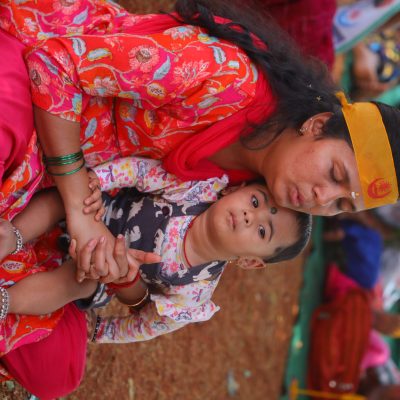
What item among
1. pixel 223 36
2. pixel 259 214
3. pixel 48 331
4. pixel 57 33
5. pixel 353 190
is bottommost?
pixel 48 331

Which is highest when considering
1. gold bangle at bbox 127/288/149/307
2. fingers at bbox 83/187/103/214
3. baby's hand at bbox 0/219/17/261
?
fingers at bbox 83/187/103/214

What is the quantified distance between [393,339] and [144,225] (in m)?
4.56

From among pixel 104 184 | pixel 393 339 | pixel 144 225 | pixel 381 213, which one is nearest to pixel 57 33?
pixel 104 184

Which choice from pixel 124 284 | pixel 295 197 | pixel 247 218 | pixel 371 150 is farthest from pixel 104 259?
pixel 371 150

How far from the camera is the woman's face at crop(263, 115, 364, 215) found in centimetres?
140

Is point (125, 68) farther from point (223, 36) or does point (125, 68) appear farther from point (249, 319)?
point (249, 319)

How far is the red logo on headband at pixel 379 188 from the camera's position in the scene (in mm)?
1427

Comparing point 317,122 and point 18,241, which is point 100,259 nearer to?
point 18,241

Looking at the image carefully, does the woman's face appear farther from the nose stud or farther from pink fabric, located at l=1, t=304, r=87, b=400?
pink fabric, located at l=1, t=304, r=87, b=400

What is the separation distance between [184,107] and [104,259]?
0.46 metres

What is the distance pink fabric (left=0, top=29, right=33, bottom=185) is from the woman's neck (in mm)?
540

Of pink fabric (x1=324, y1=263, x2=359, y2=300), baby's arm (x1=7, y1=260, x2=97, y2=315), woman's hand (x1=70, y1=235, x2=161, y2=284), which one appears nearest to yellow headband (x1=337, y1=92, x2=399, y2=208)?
woman's hand (x1=70, y1=235, x2=161, y2=284)

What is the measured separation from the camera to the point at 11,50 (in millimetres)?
1329

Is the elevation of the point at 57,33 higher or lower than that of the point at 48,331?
higher
